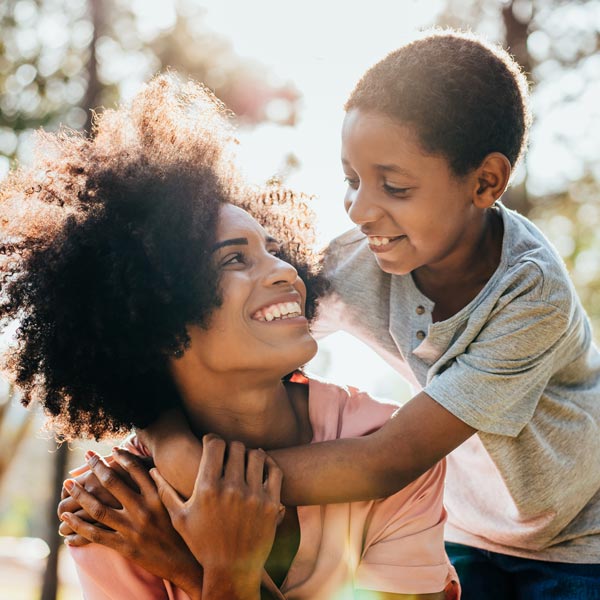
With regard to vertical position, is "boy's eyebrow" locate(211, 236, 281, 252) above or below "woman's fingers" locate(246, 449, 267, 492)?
above

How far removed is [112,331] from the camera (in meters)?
2.46

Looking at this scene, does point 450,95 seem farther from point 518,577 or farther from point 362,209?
point 518,577

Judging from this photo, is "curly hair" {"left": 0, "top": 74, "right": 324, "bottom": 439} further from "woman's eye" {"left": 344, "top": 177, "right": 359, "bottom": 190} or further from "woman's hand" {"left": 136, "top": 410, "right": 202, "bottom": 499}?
"woman's eye" {"left": 344, "top": 177, "right": 359, "bottom": 190}

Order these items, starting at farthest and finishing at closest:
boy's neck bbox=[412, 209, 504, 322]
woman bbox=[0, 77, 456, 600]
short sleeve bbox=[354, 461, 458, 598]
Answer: boy's neck bbox=[412, 209, 504, 322], short sleeve bbox=[354, 461, 458, 598], woman bbox=[0, 77, 456, 600]

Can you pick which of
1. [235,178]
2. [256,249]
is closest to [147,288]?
[256,249]

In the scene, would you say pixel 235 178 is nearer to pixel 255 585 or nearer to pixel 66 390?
pixel 66 390

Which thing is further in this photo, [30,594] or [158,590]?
[30,594]

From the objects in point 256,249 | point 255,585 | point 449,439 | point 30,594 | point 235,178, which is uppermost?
point 235,178

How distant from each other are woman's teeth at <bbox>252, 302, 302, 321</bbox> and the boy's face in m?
0.39

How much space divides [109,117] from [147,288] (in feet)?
2.25

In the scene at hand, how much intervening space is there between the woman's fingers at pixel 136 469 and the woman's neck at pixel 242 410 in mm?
261

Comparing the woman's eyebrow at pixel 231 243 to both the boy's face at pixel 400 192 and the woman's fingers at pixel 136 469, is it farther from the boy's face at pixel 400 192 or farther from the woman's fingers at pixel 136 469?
the woman's fingers at pixel 136 469

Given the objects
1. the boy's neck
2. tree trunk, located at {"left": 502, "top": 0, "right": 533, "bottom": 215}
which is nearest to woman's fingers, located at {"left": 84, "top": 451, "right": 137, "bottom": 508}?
the boy's neck

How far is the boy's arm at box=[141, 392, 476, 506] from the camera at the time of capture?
2311mm
